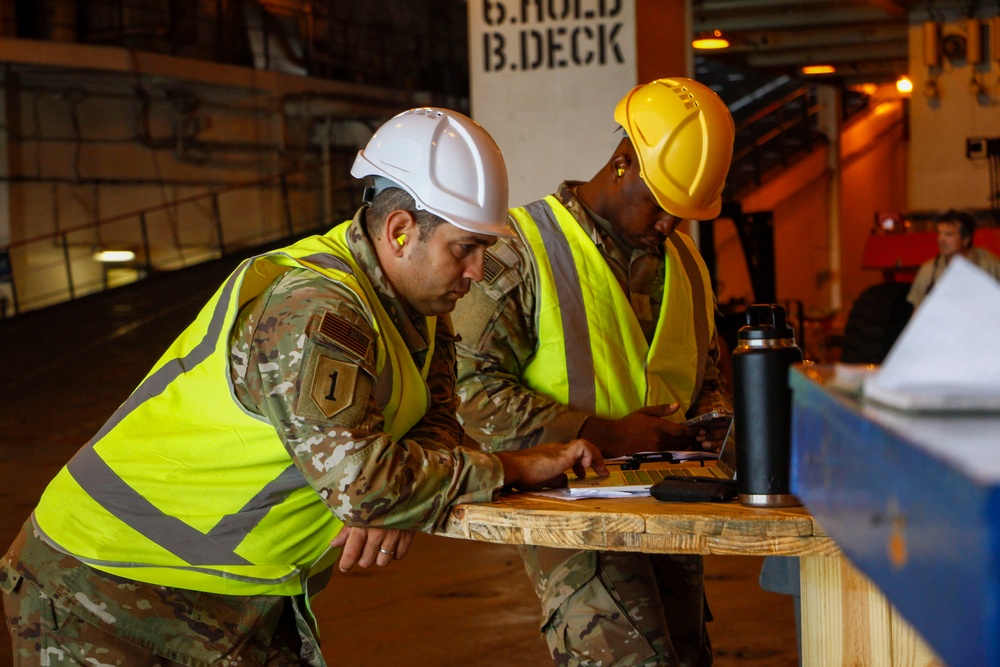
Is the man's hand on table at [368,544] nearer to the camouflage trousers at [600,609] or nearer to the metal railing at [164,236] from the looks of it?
the camouflage trousers at [600,609]

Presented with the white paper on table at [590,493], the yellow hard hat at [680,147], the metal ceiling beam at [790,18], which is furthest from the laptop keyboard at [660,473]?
the metal ceiling beam at [790,18]

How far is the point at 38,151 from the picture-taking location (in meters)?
18.7

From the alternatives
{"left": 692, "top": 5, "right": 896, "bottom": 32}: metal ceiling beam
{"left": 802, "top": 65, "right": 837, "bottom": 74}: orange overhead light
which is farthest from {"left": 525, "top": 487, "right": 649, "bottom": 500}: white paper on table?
{"left": 802, "top": 65, "right": 837, "bottom": 74}: orange overhead light

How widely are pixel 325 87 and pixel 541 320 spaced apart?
20.0m

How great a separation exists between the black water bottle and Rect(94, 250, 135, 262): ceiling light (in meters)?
18.1

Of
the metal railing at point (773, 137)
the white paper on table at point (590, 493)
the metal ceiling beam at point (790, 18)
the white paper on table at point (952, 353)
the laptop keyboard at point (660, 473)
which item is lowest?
the laptop keyboard at point (660, 473)

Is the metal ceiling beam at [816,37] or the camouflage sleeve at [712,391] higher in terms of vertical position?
the metal ceiling beam at [816,37]

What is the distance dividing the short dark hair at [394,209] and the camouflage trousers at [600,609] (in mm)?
782

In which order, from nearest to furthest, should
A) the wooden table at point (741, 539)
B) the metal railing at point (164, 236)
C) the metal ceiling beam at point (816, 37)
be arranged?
the wooden table at point (741, 539), the metal ceiling beam at point (816, 37), the metal railing at point (164, 236)

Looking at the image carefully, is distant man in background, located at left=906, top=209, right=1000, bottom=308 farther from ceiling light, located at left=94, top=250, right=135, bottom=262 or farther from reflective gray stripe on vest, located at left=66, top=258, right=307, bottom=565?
ceiling light, located at left=94, top=250, right=135, bottom=262

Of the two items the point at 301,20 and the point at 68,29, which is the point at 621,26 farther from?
the point at 301,20

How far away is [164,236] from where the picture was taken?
64.9ft

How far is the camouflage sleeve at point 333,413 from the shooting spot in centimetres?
196

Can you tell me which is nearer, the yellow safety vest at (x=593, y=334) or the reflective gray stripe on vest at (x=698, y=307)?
the yellow safety vest at (x=593, y=334)
